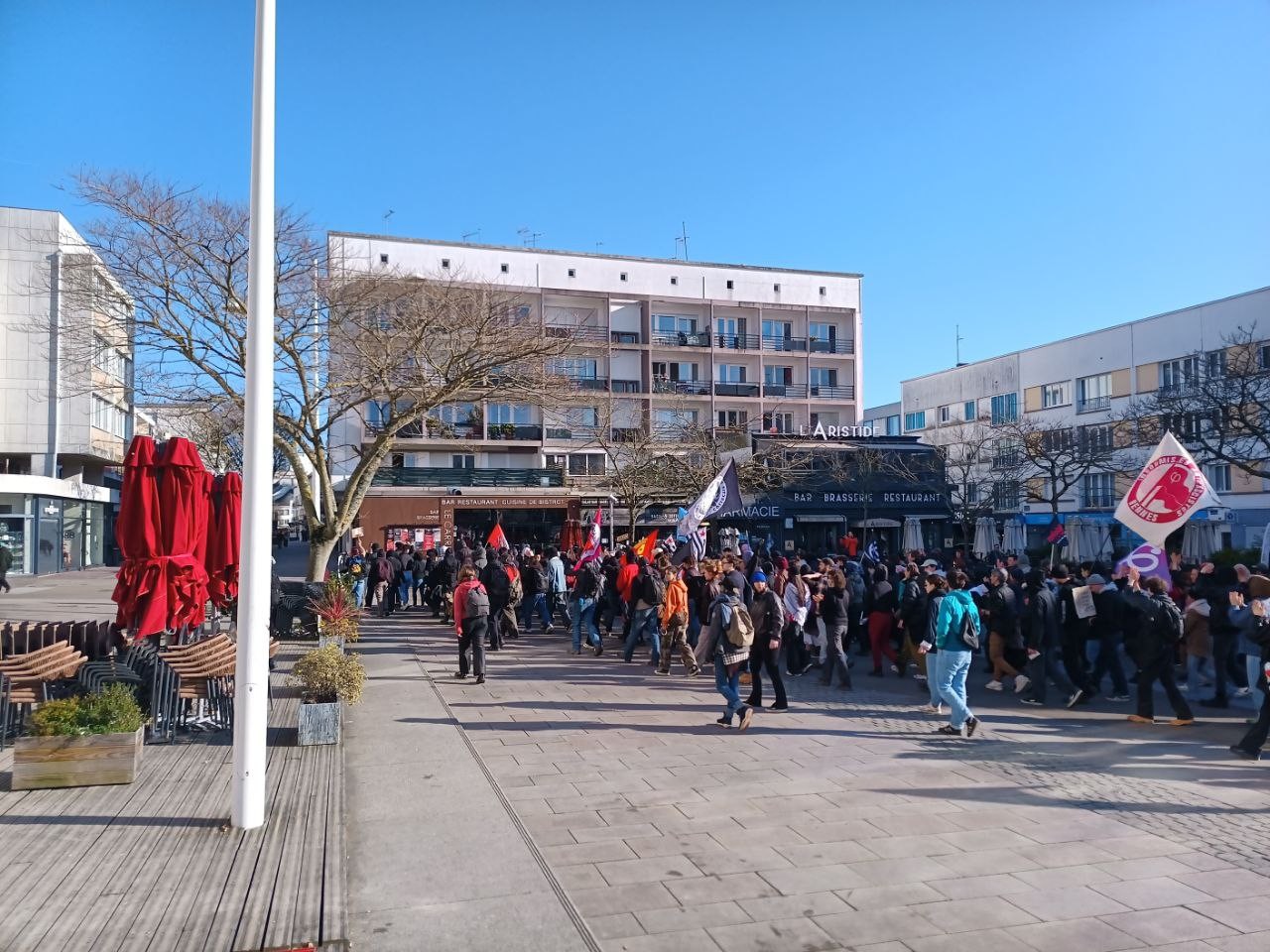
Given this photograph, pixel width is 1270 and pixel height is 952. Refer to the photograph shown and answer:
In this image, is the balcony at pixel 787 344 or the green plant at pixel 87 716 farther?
the balcony at pixel 787 344

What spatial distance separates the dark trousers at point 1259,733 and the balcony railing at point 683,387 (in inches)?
1586

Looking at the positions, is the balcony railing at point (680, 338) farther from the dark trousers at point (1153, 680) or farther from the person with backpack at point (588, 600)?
the dark trousers at point (1153, 680)

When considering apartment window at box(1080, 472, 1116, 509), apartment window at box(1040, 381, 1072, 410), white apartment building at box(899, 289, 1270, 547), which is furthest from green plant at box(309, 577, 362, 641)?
apartment window at box(1040, 381, 1072, 410)

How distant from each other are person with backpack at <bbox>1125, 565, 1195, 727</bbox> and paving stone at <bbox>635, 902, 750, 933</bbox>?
265 inches

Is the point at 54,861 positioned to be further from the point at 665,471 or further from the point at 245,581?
the point at 665,471

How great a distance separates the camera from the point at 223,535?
11.3 metres

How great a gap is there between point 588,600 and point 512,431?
3171 centimetres

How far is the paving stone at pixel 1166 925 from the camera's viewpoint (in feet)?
16.0

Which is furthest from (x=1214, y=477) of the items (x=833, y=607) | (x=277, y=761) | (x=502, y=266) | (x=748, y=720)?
(x=277, y=761)

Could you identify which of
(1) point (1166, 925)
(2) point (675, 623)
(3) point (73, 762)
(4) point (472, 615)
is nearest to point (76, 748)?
(3) point (73, 762)

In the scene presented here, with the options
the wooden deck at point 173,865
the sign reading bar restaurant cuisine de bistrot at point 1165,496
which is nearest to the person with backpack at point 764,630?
the wooden deck at point 173,865

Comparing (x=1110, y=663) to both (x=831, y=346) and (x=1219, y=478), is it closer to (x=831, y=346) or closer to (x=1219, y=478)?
(x=1219, y=478)

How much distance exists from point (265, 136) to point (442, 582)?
15623 mm

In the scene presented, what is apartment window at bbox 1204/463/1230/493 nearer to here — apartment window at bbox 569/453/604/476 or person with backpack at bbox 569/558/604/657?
apartment window at bbox 569/453/604/476
